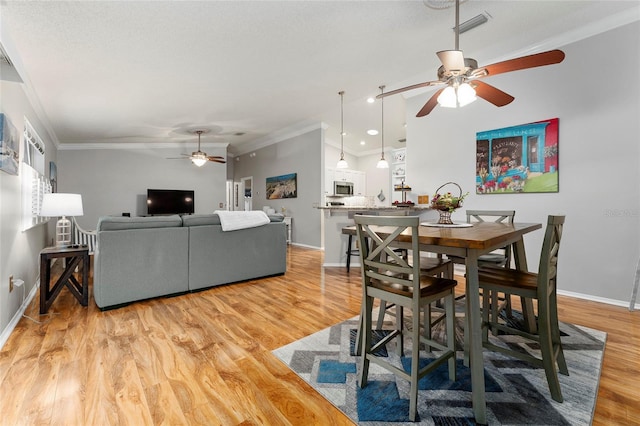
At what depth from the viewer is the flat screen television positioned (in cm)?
728

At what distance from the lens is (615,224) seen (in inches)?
115

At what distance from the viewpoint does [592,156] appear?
3039 mm

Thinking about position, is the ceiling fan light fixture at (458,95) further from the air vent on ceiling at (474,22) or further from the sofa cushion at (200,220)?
the sofa cushion at (200,220)

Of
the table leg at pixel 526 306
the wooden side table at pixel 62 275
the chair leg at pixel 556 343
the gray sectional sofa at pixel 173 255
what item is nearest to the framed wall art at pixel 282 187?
the gray sectional sofa at pixel 173 255

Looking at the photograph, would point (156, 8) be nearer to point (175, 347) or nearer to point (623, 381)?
point (175, 347)

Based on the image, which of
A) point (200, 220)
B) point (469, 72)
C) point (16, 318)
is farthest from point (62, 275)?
point (469, 72)

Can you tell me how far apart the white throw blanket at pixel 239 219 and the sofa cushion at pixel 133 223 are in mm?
472

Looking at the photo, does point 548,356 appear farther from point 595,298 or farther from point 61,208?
point 61,208

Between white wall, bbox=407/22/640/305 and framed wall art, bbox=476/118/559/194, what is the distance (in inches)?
3.1

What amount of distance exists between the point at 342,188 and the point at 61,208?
6.28 meters

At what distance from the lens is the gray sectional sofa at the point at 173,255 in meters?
2.80

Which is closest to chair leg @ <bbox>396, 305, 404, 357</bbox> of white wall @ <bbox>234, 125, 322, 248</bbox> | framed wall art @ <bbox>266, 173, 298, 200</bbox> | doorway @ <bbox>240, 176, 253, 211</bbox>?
white wall @ <bbox>234, 125, 322, 248</bbox>

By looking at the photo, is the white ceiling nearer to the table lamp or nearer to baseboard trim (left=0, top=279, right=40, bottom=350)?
the table lamp

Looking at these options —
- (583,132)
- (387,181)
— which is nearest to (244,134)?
(387,181)
